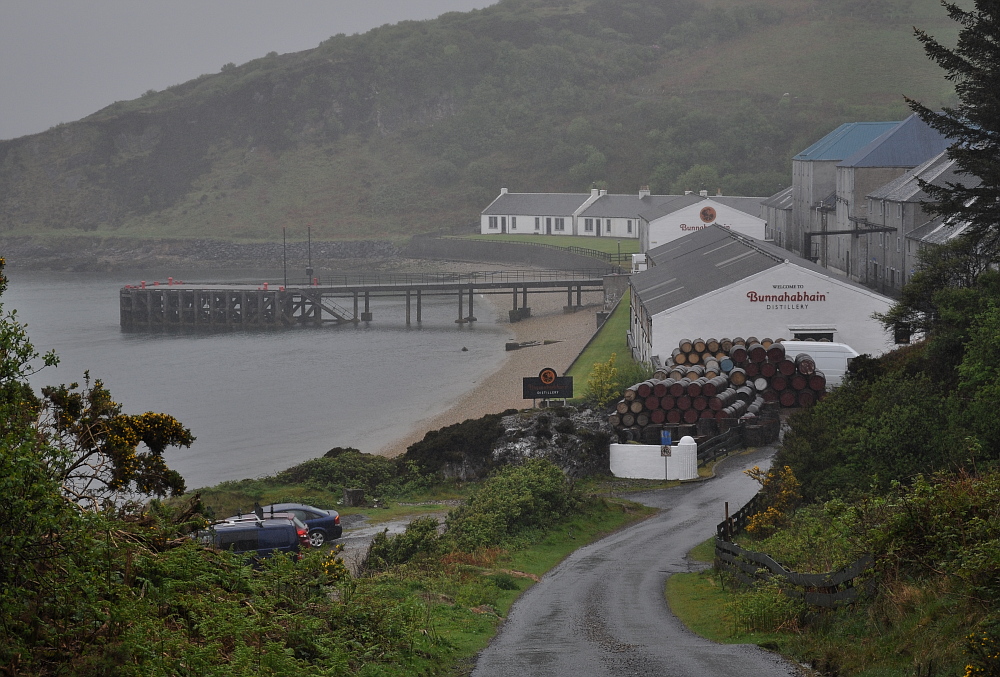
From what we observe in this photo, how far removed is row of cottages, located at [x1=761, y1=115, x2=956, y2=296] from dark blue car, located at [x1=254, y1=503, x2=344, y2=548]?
30430 millimetres

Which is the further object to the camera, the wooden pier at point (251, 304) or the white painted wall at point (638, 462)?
the wooden pier at point (251, 304)

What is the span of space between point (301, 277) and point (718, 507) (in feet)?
362

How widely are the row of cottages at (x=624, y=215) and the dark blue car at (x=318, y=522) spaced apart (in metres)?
70.3

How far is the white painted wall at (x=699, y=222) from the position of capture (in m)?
92.0

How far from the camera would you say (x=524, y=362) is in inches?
2576

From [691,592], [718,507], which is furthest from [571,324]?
[691,592]

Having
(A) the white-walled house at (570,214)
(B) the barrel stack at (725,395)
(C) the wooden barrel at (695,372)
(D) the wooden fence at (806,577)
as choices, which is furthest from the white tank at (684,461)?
(A) the white-walled house at (570,214)

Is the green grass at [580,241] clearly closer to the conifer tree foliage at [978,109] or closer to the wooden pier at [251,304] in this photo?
the wooden pier at [251,304]

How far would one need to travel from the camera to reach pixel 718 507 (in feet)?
94.4

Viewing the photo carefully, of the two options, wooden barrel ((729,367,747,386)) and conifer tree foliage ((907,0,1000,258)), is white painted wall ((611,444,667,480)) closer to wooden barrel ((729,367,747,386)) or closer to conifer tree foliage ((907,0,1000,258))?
wooden barrel ((729,367,747,386))

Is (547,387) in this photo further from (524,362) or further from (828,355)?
(524,362)

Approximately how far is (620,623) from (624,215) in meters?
112

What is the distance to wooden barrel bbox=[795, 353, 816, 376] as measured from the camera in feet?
127

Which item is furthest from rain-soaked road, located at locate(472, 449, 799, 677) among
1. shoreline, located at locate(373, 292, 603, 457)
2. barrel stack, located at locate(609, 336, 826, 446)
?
shoreline, located at locate(373, 292, 603, 457)
